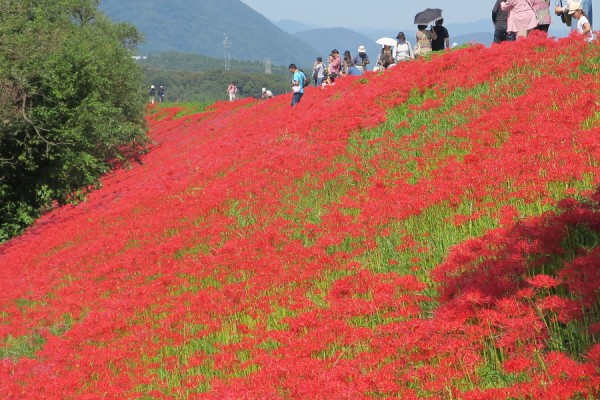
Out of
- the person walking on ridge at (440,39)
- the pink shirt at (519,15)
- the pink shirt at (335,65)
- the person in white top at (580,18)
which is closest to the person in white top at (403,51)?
the person walking on ridge at (440,39)

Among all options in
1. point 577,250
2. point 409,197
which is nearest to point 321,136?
point 409,197

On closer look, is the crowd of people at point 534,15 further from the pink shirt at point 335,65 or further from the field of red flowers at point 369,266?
the pink shirt at point 335,65

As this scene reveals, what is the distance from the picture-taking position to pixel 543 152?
11180 mm

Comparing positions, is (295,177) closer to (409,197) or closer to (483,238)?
(409,197)

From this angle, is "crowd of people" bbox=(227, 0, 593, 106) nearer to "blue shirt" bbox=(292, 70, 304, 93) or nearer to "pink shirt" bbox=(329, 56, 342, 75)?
"blue shirt" bbox=(292, 70, 304, 93)

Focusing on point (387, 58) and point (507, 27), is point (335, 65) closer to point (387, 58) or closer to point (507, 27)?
point (387, 58)

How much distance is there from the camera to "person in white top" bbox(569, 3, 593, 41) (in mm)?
18000

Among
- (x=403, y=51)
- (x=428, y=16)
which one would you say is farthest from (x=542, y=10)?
(x=403, y=51)

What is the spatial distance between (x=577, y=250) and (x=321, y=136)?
11937 millimetres

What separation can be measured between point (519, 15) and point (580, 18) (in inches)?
74.3

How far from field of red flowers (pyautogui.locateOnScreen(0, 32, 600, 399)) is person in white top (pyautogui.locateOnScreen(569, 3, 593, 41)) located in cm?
86

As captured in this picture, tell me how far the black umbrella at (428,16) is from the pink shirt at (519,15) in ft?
18.2

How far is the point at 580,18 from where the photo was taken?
18.3m

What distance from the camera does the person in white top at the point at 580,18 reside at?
1800 cm
